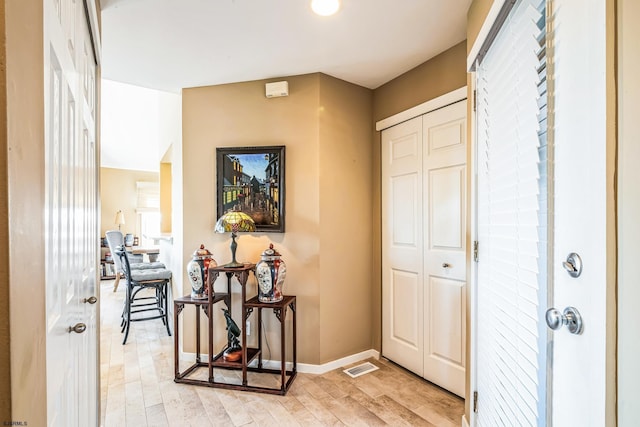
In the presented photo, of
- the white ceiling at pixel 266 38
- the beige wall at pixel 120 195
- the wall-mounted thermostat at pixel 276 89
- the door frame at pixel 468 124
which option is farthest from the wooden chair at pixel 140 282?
the beige wall at pixel 120 195

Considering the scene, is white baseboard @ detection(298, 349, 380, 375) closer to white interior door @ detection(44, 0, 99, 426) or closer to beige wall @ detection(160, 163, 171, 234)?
white interior door @ detection(44, 0, 99, 426)

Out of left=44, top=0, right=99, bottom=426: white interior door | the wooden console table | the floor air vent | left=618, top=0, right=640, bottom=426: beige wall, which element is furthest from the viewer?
the floor air vent

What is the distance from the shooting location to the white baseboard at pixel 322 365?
263 cm

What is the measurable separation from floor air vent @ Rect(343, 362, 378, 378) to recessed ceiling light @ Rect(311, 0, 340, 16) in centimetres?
256

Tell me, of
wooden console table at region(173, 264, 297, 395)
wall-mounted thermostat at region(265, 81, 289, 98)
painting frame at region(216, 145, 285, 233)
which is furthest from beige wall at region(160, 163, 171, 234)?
wall-mounted thermostat at region(265, 81, 289, 98)

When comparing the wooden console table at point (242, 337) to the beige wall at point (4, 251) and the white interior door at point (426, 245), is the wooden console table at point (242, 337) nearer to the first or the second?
the white interior door at point (426, 245)

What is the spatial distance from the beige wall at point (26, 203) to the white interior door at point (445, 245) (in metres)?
2.20

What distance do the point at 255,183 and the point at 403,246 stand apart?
135 centimetres

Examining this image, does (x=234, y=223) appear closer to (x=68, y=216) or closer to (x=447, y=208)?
(x=68, y=216)

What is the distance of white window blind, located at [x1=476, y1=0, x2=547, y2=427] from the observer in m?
1.00

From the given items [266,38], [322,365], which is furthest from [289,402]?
[266,38]

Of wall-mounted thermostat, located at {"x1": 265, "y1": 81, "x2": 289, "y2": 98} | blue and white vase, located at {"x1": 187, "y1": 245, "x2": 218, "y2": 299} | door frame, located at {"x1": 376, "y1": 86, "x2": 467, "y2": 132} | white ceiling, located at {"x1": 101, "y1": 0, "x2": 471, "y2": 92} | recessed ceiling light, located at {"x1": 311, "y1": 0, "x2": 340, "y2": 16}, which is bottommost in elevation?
blue and white vase, located at {"x1": 187, "y1": 245, "x2": 218, "y2": 299}

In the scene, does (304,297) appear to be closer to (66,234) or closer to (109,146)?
(66,234)

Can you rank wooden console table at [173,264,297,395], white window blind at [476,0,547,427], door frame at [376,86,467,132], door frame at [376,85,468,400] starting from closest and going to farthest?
white window blind at [476,0,547,427], door frame at [376,85,468,400], door frame at [376,86,467,132], wooden console table at [173,264,297,395]
